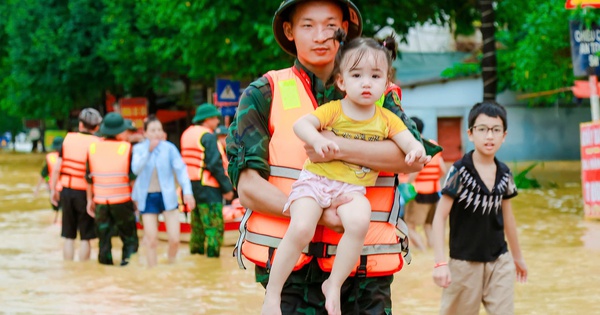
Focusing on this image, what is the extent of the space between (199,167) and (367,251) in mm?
8163

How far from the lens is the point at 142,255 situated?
12094 millimetres

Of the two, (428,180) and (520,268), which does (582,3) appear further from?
(520,268)

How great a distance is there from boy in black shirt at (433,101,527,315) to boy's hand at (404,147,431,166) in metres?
1.98

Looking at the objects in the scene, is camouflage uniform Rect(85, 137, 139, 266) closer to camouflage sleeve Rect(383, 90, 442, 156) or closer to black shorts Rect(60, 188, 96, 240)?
black shorts Rect(60, 188, 96, 240)

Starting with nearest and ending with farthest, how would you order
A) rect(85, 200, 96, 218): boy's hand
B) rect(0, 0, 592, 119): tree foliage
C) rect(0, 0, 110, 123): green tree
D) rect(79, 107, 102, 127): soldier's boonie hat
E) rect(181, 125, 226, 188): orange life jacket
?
1. rect(85, 200, 96, 218): boy's hand
2. rect(79, 107, 102, 127): soldier's boonie hat
3. rect(181, 125, 226, 188): orange life jacket
4. rect(0, 0, 592, 119): tree foliage
5. rect(0, 0, 110, 123): green tree

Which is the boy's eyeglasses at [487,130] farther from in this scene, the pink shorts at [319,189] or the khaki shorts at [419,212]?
the khaki shorts at [419,212]

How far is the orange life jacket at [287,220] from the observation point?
3.56 m

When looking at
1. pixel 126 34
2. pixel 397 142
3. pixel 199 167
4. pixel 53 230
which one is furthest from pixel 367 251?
pixel 126 34

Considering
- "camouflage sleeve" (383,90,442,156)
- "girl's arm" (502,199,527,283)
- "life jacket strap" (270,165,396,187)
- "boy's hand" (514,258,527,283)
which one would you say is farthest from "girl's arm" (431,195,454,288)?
"life jacket strap" (270,165,396,187)

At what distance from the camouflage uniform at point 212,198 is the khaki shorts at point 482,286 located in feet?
19.8

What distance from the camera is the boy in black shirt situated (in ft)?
17.9

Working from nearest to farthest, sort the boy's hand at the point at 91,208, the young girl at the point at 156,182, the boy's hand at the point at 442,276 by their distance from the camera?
the boy's hand at the point at 442,276, the young girl at the point at 156,182, the boy's hand at the point at 91,208

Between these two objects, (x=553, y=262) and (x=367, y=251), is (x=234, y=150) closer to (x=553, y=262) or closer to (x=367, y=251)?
(x=367, y=251)

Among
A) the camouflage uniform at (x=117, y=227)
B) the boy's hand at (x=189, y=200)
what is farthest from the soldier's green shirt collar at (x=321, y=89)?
the camouflage uniform at (x=117, y=227)
